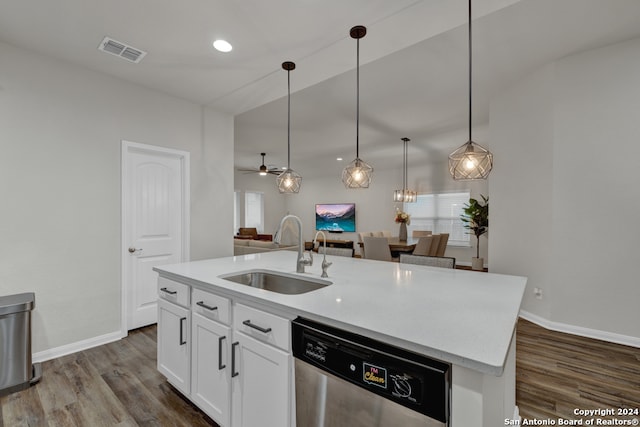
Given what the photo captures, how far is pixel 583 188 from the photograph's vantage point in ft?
10.1

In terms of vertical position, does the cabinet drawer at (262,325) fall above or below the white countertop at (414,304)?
below

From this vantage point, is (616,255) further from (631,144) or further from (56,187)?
(56,187)

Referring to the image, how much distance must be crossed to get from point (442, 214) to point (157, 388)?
24.0 feet

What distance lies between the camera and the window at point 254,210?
9969 mm

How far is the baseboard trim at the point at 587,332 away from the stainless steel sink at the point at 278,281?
9.68 feet

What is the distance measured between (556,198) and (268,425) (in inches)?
138

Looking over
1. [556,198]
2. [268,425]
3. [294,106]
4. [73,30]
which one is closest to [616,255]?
[556,198]

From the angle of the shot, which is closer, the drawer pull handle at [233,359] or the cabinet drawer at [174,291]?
the drawer pull handle at [233,359]

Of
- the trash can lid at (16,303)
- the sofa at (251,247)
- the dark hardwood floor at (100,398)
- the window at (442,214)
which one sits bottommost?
the dark hardwood floor at (100,398)

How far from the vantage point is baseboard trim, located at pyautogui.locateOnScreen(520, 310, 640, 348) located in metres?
2.90

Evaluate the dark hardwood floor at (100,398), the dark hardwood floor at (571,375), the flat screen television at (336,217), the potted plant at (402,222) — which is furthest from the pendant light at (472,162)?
the flat screen television at (336,217)

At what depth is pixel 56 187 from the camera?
2.79m

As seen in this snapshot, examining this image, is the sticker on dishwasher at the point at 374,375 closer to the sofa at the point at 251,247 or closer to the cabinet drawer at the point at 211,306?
the cabinet drawer at the point at 211,306

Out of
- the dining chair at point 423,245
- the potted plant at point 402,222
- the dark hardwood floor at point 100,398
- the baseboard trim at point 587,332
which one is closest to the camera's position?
the dark hardwood floor at point 100,398
